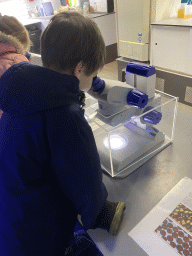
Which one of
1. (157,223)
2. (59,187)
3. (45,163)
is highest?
(45,163)

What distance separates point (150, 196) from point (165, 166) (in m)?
0.18

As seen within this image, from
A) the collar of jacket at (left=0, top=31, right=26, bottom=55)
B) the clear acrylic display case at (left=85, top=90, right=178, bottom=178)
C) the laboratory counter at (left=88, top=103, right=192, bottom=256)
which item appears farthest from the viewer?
the collar of jacket at (left=0, top=31, right=26, bottom=55)

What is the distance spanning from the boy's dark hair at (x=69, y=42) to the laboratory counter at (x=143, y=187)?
1.69 feet

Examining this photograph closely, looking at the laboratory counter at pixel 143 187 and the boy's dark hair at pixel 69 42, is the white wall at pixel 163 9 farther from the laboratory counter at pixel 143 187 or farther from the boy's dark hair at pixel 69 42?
the boy's dark hair at pixel 69 42

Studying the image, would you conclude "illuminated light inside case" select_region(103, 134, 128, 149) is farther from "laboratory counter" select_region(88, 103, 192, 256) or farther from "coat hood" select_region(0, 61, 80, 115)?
"coat hood" select_region(0, 61, 80, 115)

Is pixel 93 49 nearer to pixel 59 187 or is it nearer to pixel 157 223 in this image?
pixel 59 187

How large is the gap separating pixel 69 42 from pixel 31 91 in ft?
0.55

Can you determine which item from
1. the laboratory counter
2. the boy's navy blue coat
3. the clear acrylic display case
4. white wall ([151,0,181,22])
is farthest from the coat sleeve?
white wall ([151,0,181,22])

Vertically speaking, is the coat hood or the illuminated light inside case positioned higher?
the coat hood

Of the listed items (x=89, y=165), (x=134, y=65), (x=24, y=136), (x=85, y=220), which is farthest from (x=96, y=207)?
(x=134, y=65)

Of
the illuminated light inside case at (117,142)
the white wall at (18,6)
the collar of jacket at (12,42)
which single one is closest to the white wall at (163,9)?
the collar of jacket at (12,42)

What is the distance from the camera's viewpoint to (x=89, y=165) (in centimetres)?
59

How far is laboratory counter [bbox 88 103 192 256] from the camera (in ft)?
2.14

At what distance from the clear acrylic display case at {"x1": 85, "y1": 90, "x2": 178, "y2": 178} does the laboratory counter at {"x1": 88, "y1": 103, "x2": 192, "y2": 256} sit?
33 millimetres
